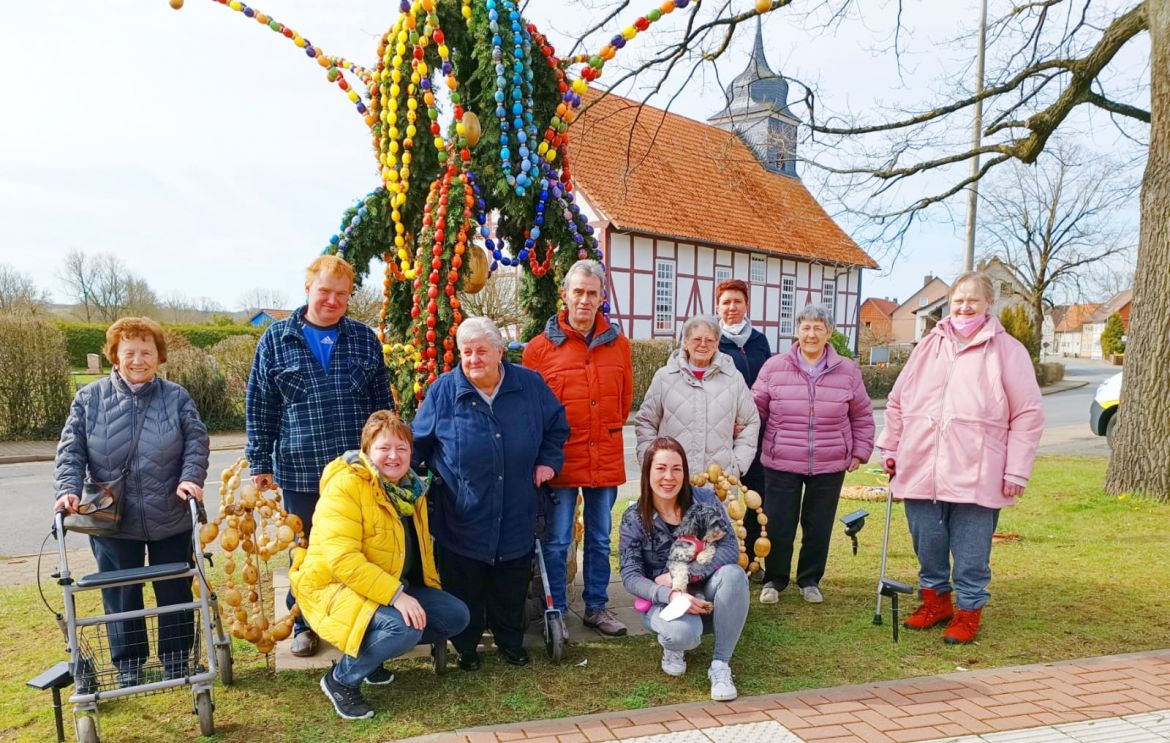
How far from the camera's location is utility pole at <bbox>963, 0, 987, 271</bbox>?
30.8 ft

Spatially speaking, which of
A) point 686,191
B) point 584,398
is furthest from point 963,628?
point 686,191

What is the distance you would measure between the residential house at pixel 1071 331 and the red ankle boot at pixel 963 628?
90.7 meters

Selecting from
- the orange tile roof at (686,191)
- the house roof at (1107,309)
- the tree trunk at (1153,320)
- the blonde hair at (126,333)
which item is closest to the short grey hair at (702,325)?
the blonde hair at (126,333)

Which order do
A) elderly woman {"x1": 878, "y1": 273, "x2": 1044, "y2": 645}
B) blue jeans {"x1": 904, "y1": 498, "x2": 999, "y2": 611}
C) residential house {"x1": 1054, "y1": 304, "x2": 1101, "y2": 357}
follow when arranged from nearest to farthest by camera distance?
elderly woman {"x1": 878, "y1": 273, "x2": 1044, "y2": 645} → blue jeans {"x1": 904, "y1": 498, "x2": 999, "y2": 611} → residential house {"x1": 1054, "y1": 304, "x2": 1101, "y2": 357}

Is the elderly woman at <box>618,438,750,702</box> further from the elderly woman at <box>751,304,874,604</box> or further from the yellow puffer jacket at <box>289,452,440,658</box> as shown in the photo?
the yellow puffer jacket at <box>289,452,440,658</box>

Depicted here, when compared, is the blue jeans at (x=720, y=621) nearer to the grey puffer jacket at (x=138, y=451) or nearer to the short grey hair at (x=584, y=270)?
the short grey hair at (x=584, y=270)

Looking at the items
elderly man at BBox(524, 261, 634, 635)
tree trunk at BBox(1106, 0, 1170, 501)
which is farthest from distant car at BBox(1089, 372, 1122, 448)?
elderly man at BBox(524, 261, 634, 635)

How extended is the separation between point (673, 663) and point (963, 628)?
1.66 meters

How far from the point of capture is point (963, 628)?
4.00 metres

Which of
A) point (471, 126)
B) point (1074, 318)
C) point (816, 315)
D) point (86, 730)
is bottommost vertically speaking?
point (86, 730)

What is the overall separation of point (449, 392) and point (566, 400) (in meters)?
0.66

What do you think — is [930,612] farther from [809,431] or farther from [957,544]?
[809,431]

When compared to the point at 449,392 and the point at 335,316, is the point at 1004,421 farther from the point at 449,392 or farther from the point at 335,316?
the point at 335,316

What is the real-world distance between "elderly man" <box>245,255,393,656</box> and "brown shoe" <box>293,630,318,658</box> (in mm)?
588
